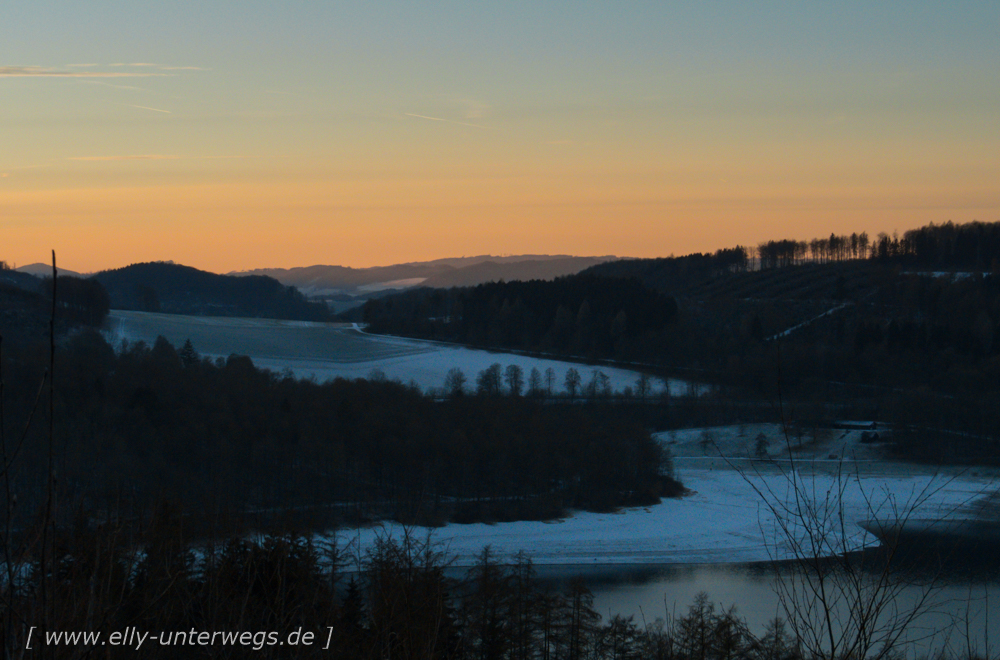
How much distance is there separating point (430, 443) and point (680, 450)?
11083mm

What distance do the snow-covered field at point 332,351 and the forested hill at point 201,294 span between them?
19.1 meters

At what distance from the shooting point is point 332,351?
143ft

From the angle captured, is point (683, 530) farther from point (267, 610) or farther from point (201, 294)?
point (201, 294)

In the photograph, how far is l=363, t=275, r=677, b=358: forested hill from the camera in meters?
47.2

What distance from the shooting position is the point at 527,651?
293 inches

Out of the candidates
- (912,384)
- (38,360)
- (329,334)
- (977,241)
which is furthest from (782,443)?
(977,241)

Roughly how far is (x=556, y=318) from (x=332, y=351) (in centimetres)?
1327

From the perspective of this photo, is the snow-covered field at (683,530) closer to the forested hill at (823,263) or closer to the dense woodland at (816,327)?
the dense woodland at (816,327)

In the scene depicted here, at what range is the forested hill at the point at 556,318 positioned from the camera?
47.2 metres

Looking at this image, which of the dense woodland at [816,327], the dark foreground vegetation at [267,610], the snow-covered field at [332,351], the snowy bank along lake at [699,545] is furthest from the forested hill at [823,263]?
the dark foreground vegetation at [267,610]

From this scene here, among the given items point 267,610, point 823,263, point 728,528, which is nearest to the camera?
point 267,610

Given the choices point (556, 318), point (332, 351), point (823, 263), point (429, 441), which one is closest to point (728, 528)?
point (429, 441)

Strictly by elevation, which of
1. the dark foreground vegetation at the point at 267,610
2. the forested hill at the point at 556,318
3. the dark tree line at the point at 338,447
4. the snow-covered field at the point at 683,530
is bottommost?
the snow-covered field at the point at 683,530

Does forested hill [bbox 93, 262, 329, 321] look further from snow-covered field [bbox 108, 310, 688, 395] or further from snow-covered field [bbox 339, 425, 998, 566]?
snow-covered field [bbox 339, 425, 998, 566]
